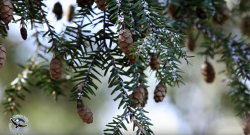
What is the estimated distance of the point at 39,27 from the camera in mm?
464

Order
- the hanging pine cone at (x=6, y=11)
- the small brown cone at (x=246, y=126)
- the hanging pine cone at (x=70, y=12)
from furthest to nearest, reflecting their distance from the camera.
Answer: the hanging pine cone at (x=70, y=12)
the small brown cone at (x=246, y=126)
the hanging pine cone at (x=6, y=11)

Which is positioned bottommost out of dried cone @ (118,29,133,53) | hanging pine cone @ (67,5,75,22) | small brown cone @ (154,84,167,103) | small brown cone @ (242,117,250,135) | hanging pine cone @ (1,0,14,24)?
small brown cone @ (242,117,250,135)

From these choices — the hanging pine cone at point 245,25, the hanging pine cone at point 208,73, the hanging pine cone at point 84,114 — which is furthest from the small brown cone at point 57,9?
the hanging pine cone at point 245,25

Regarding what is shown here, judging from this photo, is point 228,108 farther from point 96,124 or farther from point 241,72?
point 241,72

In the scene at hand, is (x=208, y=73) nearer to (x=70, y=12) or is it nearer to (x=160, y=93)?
(x=160, y=93)

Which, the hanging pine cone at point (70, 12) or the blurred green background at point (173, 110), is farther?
the blurred green background at point (173, 110)

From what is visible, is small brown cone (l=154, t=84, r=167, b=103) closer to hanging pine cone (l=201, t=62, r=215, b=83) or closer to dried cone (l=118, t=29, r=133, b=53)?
dried cone (l=118, t=29, r=133, b=53)

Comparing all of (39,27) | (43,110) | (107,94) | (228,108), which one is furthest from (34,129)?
(228,108)

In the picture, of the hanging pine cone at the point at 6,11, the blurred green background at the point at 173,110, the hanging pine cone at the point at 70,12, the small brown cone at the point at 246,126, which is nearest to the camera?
the hanging pine cone at the point at 6,11

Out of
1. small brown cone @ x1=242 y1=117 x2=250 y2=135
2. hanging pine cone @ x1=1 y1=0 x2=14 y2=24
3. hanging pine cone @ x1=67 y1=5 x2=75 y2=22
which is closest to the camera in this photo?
hanging pine cone @ x1=1 y1=0 x2=14 y2=24

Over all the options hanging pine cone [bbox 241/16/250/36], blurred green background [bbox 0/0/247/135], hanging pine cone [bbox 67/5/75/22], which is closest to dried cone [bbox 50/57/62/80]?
hanging pine cone [bbox 67/5/75/22]

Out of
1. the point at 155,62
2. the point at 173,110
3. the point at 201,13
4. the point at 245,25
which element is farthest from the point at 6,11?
the point at 173,110

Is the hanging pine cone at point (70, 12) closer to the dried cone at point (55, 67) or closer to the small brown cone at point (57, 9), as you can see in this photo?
the small brown cone at point (57, 9)

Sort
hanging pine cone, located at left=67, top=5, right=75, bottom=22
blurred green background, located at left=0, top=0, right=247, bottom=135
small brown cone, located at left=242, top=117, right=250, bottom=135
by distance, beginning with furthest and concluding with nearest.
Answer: blurred green background, located at left=0, top=0, right=247, bottom=135 < hanging pine cone, located at left=67, top=5, right=75, bottom=22 < small brown cone, located at left=242, top=117, right=250, bottom=135
